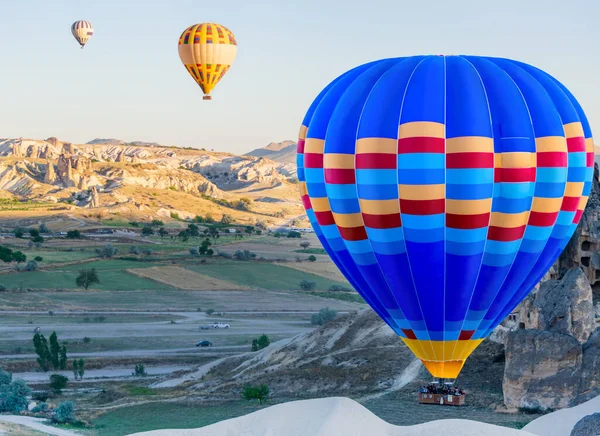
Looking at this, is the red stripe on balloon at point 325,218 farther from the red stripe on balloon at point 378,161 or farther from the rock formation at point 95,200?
the rock formation at point 95,200

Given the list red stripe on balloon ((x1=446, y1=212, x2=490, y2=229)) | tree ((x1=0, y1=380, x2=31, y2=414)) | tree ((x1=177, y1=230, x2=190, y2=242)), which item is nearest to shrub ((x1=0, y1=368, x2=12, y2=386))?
tree ((x1=0, y1=380, x2=31, y2=414))

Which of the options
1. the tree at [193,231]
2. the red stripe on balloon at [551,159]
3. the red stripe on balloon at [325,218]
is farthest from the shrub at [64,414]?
the tree at [193,231]

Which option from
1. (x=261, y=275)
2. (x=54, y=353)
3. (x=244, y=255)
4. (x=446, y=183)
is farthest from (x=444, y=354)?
(x=244, y=255)

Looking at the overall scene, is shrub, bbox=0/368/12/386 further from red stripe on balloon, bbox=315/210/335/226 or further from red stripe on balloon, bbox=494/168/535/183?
red stripe on balloon, bbox=494/168/535/183

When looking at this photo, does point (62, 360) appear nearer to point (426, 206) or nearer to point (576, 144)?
point (426, 206)

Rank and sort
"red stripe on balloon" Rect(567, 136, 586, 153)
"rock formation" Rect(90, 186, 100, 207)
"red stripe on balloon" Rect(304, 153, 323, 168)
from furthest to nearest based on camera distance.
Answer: "rock formation" Rect(90, 186, 100, 207) → "red stripe on balloon" Rect(304, 153, 323, 168) → "red stripe on balloon" Rect(567, 136, 586, 153)

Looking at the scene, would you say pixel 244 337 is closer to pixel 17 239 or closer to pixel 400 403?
pixel 400 403

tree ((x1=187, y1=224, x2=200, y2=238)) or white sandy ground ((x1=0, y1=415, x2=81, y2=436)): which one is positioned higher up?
tree ((x1=187, y1=224, x2=200, y2=238))
